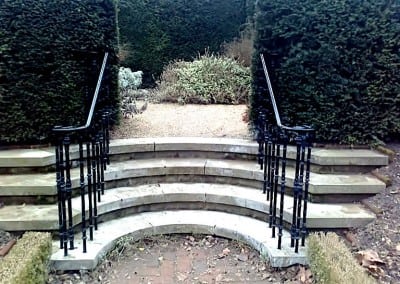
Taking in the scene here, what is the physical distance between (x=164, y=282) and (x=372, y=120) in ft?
8.37

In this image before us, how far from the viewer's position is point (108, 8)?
4242mm

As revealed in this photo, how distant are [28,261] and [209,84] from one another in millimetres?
5222

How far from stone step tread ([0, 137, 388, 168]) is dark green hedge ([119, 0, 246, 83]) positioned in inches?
210

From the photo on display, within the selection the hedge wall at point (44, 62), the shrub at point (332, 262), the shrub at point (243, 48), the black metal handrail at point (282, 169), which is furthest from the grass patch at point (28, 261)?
the shrub at point (243, 48)

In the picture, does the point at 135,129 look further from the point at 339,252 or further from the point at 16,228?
the point at 339,252

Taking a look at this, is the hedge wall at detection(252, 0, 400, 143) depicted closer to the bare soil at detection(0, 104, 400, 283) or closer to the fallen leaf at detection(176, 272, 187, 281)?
the bare soil at detection(0, 104, 400, 283)

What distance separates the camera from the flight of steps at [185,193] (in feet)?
10.3

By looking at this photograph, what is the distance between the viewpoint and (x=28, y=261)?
2.45m

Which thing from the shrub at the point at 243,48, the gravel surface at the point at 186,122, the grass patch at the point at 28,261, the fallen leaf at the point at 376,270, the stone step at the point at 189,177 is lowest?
the fallen leaf at the point at 376,270

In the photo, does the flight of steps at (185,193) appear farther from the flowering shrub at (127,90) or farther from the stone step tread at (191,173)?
the flowering shrub at (127,90)

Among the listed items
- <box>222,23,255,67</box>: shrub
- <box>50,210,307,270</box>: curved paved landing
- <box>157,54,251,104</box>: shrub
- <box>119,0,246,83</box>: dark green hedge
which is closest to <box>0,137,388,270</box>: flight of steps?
<box>50,210,307,270</box>: curved paved landing

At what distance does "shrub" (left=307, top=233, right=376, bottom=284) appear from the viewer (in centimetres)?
234

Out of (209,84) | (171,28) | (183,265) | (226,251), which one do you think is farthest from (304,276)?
(171,28)

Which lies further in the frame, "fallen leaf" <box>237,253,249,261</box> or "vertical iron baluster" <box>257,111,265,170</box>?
"vertical iron baluster" <box>257,111,265,170</box>
